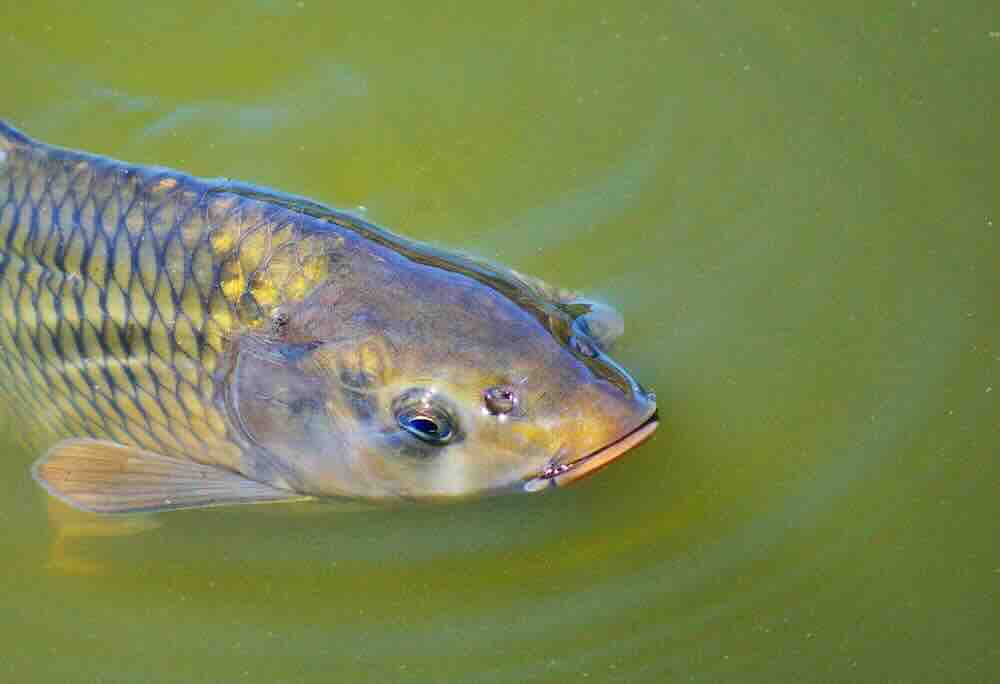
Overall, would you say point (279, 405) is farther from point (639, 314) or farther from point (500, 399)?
point (639, 314)

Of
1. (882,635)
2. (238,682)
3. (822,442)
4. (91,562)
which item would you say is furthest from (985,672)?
(91,562)

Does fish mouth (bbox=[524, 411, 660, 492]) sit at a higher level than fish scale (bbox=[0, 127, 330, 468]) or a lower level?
lower

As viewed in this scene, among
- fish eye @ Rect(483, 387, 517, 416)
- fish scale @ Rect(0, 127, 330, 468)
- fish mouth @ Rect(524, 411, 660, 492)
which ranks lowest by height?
fish mouth @ Rect(524, 411, 660, 492)

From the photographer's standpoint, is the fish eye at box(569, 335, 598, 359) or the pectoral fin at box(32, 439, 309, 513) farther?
the pectoral fin at box(32, 439, 309, 513)

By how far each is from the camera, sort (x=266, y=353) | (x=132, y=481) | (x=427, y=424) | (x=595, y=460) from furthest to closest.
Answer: (x=132, y=481) → (x=266, y=353) → (x=427, y=424) → (x=595, y=460)

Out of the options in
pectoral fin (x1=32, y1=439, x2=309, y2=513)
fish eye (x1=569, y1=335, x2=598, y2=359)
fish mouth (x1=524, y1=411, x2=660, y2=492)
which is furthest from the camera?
pectoral fin (x1=32, y1=439, x2=309, y2=513)

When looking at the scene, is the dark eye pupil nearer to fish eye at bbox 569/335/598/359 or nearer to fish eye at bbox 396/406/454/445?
fish eye at bbox 396/406/454/445

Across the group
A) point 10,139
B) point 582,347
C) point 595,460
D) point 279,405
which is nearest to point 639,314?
point 582,347

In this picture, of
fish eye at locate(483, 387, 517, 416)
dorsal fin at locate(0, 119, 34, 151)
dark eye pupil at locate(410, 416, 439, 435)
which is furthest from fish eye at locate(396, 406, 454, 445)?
dorsal fin at locate(0, 119, 34, 151)
